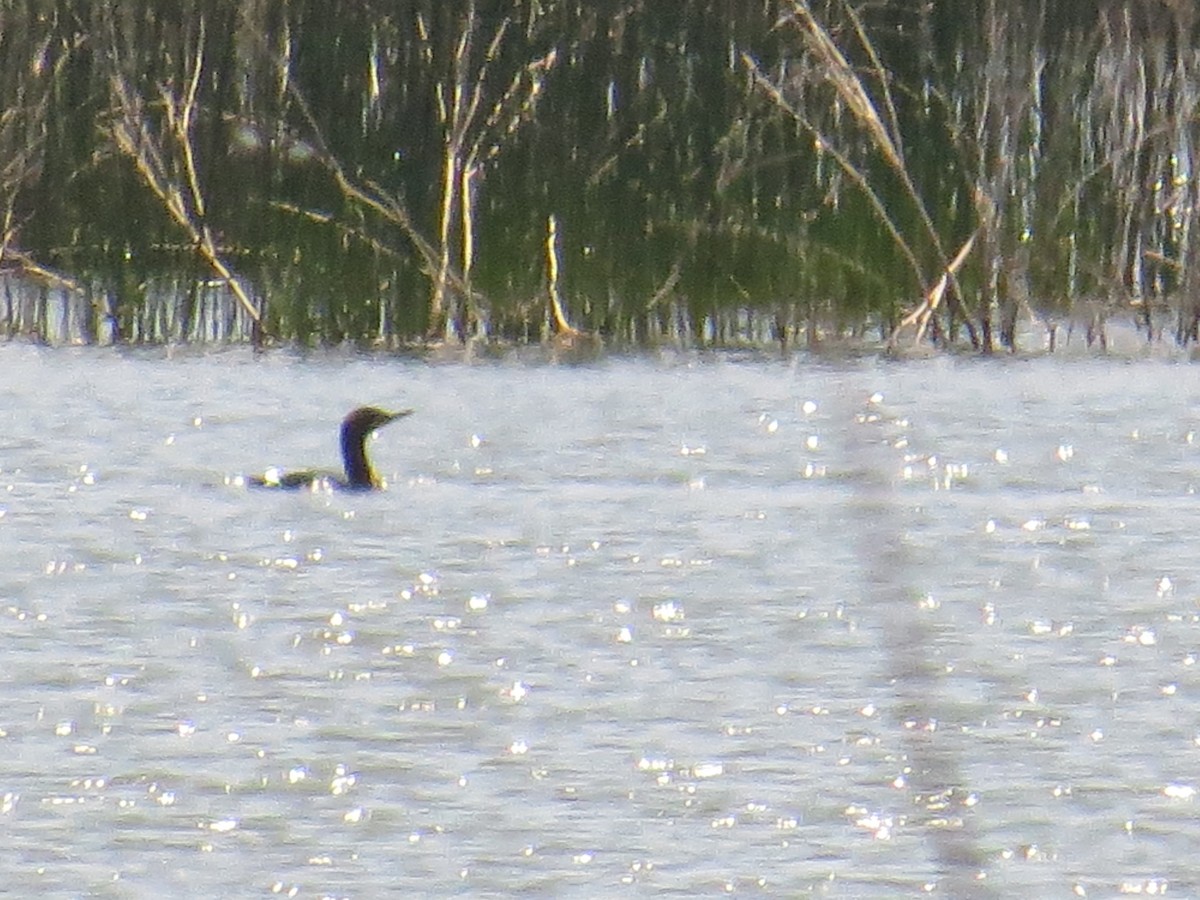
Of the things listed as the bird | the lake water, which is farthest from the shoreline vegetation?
the bird

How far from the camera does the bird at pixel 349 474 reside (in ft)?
36.3

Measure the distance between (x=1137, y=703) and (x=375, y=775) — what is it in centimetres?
182

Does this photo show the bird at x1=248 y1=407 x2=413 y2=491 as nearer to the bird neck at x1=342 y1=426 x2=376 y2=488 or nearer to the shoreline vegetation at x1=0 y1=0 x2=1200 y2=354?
the bird neck at x1=342 y1=426 x2=376 y2=488

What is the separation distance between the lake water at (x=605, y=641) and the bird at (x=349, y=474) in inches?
4.1

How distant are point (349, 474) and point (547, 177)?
480 centimetres

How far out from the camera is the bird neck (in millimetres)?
11109

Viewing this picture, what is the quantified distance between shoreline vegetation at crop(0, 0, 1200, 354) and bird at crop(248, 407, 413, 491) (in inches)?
152

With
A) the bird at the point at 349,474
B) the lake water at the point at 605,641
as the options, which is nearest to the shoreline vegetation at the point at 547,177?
the lake water at the point at 605,641

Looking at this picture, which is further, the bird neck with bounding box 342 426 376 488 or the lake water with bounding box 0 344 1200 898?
the bird neck with bounding box 342 426 376 488

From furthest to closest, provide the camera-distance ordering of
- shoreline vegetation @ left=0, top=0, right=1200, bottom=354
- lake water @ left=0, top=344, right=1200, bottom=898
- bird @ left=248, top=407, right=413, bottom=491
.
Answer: shoreline vegetation @ left=0, top=0, right=1200, bottom=354 → bird @ left=248, top=407, right=413, bottom=491 → lake water @ left=0, top=344, right=1200, bottom=898

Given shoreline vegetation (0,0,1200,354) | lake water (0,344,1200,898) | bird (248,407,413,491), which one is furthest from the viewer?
shoreline vegetation (0,0,1200,354)

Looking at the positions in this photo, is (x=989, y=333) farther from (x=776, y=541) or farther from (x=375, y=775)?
(x=375, y=775)

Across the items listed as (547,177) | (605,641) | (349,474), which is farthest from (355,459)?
(547,177)

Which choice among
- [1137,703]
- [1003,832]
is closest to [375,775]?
[1003,832]
